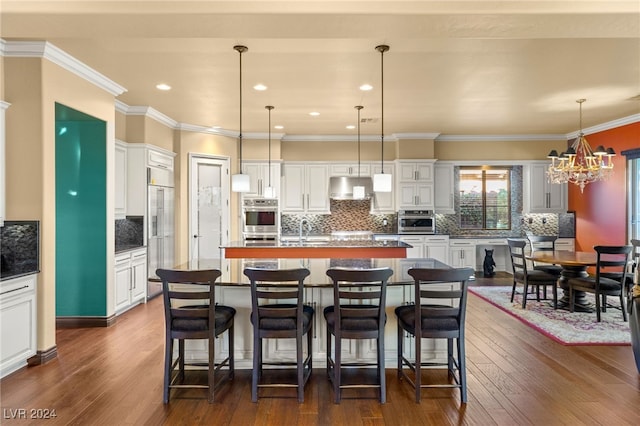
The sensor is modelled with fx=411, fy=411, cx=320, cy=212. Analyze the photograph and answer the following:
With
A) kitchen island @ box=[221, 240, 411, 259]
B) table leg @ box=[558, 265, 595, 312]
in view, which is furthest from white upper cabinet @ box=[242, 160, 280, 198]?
table leg @ box=[558, 265, 595, 312]

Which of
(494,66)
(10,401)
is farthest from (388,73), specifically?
(10,401)

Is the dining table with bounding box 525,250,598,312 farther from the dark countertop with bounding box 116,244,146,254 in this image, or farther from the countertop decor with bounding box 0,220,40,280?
the countertop decor with bounding box 0,220,40,280

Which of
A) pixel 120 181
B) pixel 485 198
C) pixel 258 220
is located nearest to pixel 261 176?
pixel 258 220

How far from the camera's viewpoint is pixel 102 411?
9.30ft

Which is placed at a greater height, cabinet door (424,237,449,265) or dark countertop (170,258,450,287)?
dark countertop (170,258,450,287)

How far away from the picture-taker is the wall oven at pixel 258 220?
7.89 m

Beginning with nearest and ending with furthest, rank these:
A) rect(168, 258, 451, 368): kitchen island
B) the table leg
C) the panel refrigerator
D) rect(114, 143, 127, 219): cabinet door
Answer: rect(168, 258, 451, 368): kitchen island, the table leg, rect(114, 143, 127, 219): cabinet door, the panel refrigerator

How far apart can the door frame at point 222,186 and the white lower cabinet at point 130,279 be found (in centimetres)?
134

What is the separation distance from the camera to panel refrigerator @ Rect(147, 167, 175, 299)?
623 cm

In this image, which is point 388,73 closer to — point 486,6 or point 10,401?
point 486,6

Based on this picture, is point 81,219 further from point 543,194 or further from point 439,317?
point 543,194

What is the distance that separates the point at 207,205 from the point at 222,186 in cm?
47

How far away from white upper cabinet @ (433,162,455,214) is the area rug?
252cm

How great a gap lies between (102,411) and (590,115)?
7.56m
